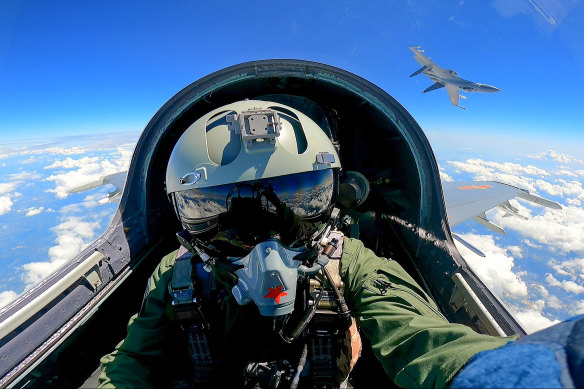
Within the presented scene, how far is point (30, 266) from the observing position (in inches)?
2488

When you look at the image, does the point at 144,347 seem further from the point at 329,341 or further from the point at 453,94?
the point at 453,94

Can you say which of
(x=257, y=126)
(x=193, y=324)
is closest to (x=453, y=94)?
(x=257, y=126)

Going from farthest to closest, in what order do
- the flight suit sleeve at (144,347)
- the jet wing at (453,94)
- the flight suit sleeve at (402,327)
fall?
the jet wing at (453,94) < the flight suit sleeve at (144,347) < the flight suit sleeve at (402,327)

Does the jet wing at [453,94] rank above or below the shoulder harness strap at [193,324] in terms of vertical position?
above

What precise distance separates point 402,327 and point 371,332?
0.54 ft

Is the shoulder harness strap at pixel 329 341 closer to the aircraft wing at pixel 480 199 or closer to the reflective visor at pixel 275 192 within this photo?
the reflective visor at pixel 275 192

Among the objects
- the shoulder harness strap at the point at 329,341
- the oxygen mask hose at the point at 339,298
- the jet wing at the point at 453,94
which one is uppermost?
the jet wing at the point at 453,94

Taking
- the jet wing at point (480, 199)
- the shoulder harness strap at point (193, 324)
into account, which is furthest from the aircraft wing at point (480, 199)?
the shoulder harness strap at point (193, 324)

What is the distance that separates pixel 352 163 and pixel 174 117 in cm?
187

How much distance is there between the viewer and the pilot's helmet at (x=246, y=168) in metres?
1.27

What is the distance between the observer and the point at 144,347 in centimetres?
135

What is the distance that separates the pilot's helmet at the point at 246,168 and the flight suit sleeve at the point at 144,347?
18.3 inches

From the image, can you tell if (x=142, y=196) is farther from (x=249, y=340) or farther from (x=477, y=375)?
(x=477, y=375)

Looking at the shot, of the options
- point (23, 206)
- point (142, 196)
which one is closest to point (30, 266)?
point (23, 206)
